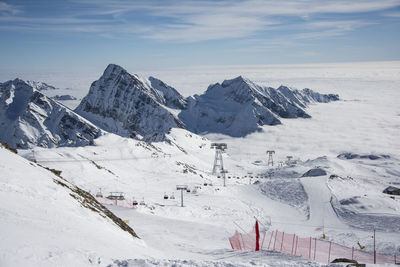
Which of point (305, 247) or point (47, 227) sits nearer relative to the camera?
point (47, 227)

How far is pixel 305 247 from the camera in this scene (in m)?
33.8

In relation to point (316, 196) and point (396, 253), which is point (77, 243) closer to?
point (396, 253)

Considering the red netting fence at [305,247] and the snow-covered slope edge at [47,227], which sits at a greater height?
the snow-covered slope edge at [47,227]

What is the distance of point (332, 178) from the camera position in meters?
71.3

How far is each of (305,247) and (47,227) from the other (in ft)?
84.5

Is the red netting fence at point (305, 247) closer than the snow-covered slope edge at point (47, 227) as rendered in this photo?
No

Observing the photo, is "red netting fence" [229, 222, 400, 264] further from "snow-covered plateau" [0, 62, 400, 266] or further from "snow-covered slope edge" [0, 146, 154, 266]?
"snow-covered slope edge" [0, 146, 154, 266]

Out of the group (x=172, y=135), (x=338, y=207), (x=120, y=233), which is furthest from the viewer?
(x=172, y=135)

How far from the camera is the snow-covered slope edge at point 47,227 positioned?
545 inches

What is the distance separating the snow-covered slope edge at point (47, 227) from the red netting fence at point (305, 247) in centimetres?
1417

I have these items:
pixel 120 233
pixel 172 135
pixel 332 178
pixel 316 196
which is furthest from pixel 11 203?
pixel 172 135

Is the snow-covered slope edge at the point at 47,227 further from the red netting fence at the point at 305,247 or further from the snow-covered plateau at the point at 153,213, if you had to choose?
the red netting fence at the point at 305,247

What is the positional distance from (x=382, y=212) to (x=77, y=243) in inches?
1722

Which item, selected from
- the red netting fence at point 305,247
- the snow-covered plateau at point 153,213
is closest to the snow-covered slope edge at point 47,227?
the snow-covered plateau at point 153,213
